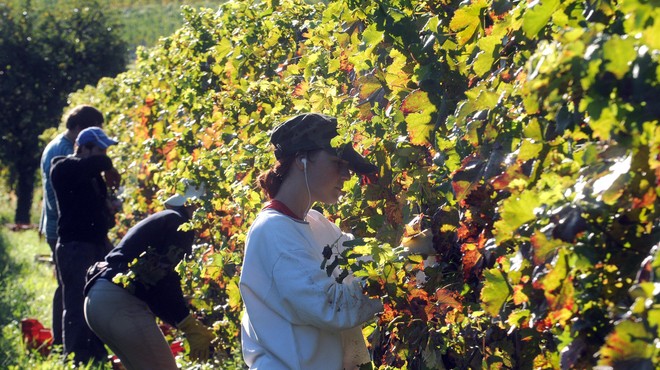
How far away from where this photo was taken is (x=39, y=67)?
24.4 m

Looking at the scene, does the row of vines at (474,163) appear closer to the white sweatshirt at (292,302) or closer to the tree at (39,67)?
the white sweatshirt at (292,302)

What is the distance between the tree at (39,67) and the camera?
23.7 m

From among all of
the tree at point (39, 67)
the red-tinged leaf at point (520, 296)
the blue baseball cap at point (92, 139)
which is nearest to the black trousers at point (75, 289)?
the blue baseball cap at point (92, 139)

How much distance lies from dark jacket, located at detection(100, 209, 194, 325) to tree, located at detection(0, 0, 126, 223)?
18.7 meters

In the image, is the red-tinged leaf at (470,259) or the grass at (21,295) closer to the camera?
the red-tinged leaf at (470,259)

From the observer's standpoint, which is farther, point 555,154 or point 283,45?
point 283,45

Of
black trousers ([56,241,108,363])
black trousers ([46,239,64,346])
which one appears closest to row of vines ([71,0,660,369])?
black trousers ([56,241,108,363])

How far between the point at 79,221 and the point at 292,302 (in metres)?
4.81

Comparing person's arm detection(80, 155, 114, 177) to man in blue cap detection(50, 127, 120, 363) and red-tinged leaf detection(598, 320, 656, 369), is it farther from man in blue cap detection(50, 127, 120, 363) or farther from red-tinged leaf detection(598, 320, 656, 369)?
red-tinged leaf detection(598, 320, 656, 369)

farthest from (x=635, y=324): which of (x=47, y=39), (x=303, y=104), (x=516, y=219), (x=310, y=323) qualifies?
(x=47, y=39)

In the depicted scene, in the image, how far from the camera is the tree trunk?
940 inches

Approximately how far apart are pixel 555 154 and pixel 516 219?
23cm

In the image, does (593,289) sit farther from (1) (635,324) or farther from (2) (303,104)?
(2) (303,104)

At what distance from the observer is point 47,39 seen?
24688 mm
